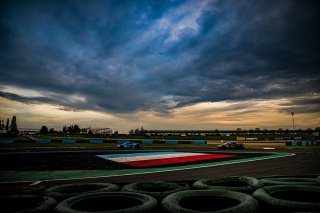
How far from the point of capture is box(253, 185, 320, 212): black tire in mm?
2951

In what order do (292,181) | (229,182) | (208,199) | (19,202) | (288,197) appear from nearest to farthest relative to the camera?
(19,202) → (208,199) → (288,197) → (292,181) → (229,182)

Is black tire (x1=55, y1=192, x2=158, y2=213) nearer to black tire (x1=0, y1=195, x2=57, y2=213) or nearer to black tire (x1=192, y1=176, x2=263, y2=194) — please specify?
black tire (x1=0, y1=195, x2=57, y2=213)

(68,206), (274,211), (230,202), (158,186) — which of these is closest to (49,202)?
(68,206)

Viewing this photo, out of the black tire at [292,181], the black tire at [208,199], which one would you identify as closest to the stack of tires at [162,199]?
the black tire at [208,199]

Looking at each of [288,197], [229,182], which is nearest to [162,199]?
[229,182]

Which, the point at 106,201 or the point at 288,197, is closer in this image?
the point at 106,201

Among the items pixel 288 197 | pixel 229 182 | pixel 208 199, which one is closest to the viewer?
pixel 208 199

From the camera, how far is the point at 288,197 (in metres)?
4.07

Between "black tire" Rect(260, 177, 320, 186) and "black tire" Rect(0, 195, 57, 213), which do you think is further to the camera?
"black tire" Rect(260, 177, 320, 186)

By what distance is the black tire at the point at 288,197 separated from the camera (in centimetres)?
295

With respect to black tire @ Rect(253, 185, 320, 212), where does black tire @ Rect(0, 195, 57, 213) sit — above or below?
below

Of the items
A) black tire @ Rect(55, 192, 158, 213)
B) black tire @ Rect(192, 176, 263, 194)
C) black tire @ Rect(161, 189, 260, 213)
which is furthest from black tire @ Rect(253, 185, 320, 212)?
black tire @ Rect(55, 192, 158, 213)

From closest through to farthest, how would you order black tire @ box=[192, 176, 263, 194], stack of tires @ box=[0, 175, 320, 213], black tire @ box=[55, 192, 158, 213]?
stack of tires @ box=[0, 175, 320, 213]
black tire @ box=[55, 192, 158, 213]
black tire @ box=[192, 176, 263, 194]

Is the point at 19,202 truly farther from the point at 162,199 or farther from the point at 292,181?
the point at 292,181
